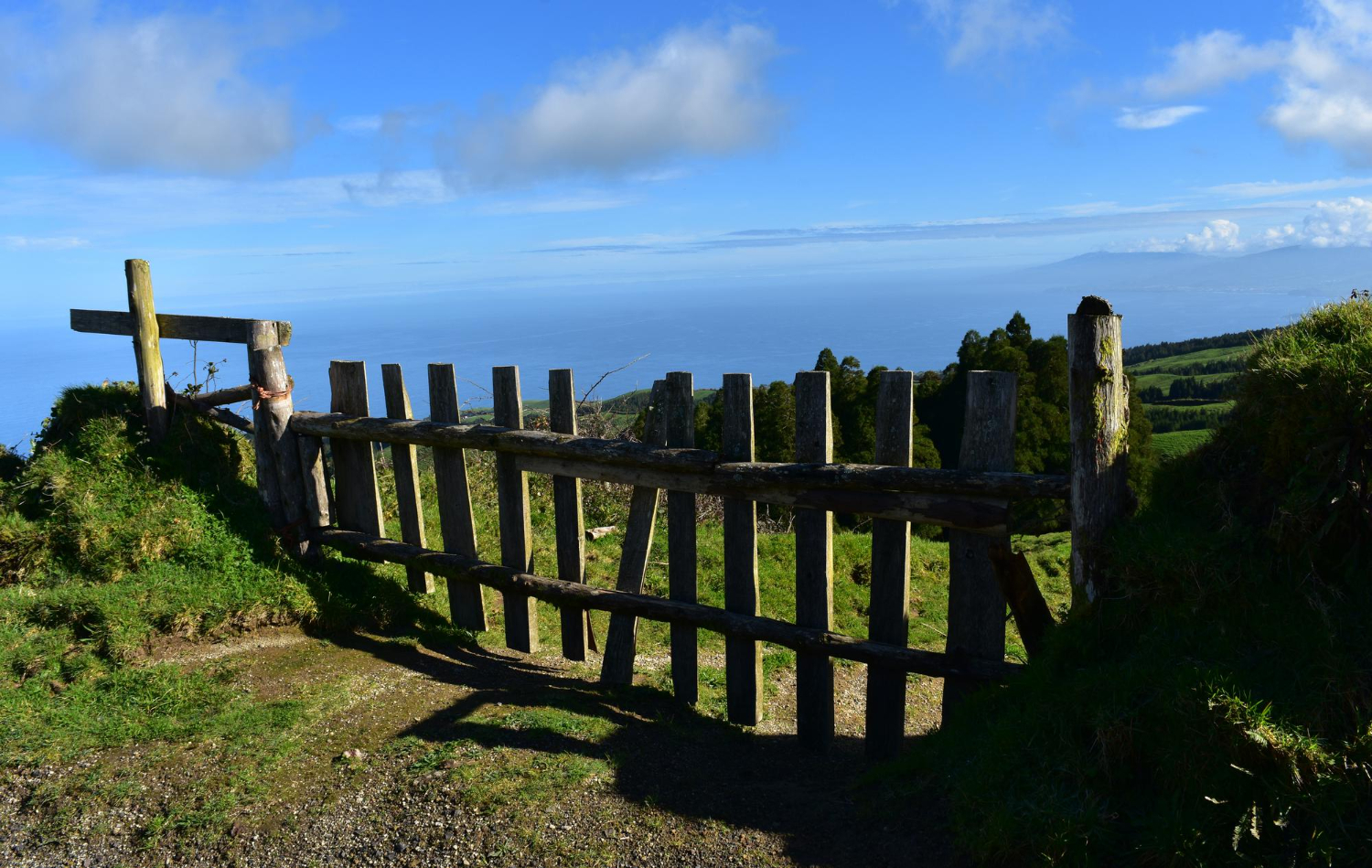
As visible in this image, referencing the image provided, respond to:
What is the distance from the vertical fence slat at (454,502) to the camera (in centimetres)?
757

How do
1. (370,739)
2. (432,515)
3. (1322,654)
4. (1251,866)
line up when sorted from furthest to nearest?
(432,515) → (370,739) → (1322,654) → (1251,866)

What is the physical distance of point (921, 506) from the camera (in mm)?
5297

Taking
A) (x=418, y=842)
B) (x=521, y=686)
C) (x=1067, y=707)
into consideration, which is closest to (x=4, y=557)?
(x=521, y=686)

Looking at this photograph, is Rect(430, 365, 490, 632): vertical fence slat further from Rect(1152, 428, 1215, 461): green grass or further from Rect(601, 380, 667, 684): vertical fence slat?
Rect(1152, 428, 1215, 461): green grass

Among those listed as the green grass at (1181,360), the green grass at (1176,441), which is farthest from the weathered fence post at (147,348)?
the green grass at (1181,360)

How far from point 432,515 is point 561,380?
4.28 metres

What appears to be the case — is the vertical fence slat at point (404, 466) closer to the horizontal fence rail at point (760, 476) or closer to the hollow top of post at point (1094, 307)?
the horizontal fence rail at point (760, 476)

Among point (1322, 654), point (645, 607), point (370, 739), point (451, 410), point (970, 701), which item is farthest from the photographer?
point (451, 410)

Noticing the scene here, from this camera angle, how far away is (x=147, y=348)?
8.70 m

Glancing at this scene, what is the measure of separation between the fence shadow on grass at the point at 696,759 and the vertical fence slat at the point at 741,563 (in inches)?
9.8

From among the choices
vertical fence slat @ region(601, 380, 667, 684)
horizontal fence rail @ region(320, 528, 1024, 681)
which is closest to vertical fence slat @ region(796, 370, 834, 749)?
horizontal fence rail @ region(320, 528, 1024, 681)

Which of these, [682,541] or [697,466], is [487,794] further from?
Answer: [697,466]

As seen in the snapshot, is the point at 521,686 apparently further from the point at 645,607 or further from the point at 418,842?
the point at 418,842

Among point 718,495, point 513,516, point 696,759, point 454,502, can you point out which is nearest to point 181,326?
point 454,502
